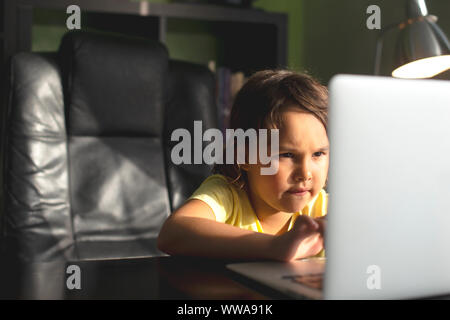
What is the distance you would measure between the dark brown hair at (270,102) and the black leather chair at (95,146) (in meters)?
0.45

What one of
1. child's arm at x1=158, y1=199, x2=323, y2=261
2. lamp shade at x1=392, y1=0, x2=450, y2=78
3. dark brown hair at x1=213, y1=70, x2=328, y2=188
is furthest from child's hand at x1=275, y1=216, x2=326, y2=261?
lamp shade at x1=392, y1=0, x2=450, y2=78

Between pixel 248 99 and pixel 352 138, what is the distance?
2.19 ft

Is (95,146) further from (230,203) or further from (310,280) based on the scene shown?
(310,280)

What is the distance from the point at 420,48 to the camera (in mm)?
1126

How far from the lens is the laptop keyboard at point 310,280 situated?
519mm

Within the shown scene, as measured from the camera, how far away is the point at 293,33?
248 centimetres

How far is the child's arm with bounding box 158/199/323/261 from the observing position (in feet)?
Answer: 2.00

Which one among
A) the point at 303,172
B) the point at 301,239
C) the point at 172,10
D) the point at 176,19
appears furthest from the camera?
the point at 176,19

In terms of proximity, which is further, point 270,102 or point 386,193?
point 270,102

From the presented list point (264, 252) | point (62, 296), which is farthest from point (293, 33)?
point (62, 296)

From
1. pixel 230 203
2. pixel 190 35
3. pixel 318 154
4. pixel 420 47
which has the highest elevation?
pixel 190 35

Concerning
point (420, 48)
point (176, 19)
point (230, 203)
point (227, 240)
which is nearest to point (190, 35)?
point (176, 19)

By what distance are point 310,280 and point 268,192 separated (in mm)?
420

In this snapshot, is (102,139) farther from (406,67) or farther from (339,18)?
(339,18)
